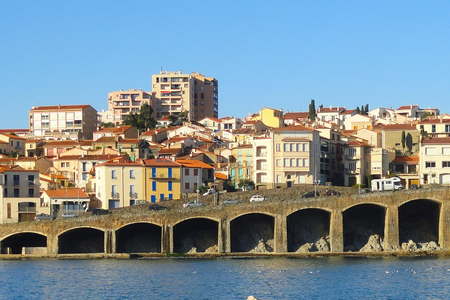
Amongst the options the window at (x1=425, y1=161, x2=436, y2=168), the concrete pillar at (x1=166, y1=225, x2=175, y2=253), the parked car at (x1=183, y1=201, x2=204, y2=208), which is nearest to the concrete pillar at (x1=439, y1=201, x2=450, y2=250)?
the parked car at (x1=183, y1=201, x2=204, y2=208)

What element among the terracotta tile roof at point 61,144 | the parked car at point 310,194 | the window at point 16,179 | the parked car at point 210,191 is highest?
the terracotta tile roof at point 61,144

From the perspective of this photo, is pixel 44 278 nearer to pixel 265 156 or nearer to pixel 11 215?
pixel 11 215

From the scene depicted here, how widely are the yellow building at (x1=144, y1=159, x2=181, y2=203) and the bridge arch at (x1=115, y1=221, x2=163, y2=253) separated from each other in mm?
14190

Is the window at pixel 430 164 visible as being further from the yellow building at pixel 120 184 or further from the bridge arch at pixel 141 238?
the bridge arch at pixel 141 238

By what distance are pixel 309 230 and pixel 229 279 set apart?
1170 inches

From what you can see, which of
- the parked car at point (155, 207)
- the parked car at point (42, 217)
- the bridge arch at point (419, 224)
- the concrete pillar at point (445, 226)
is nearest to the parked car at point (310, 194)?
the bridge arch at point (419, 224)

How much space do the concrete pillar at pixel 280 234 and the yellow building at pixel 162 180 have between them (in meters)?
23.5

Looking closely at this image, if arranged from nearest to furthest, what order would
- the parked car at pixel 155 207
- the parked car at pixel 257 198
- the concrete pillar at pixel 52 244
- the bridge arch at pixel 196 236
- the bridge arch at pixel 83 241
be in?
the concrete pillar at pixel 52 244 → the bridge arch at pixel 196 236 → the bridge arch at pixel 83 241 → the parked car at pixel 257 198 → the parked car at pixel 155 207

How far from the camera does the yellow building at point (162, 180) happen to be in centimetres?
13638

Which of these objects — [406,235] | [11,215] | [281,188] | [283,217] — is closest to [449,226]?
[406,235]

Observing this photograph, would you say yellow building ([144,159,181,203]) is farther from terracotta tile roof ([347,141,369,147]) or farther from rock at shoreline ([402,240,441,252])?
rock at shoreline ([402,240,441,252])

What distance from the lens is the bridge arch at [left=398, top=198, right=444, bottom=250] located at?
118 m

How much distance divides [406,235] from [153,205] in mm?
27164

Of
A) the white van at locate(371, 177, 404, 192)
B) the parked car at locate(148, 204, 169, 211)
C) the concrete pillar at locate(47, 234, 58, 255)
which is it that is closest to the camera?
the concrete pillar at locate(47, 234, 58, 255)
